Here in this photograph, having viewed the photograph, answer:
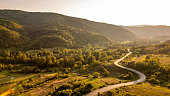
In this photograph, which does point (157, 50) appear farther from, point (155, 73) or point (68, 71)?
point (68, 71)

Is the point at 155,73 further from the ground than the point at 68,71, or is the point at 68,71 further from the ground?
the point at 155,73

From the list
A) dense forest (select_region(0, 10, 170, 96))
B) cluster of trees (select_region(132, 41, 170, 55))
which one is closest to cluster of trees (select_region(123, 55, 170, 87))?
dense forest (select_region(0, 10, 170, 96))

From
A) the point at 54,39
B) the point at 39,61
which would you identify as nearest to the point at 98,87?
the point at 39,61

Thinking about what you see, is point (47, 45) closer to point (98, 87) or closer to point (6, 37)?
point (6, 37)

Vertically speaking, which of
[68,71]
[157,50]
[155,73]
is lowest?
[68,71]

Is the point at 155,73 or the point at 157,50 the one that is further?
the point at 157,50

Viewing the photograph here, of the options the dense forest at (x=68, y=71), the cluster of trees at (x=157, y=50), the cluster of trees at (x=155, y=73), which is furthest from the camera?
the cluster of trees at (x=157, y=50)

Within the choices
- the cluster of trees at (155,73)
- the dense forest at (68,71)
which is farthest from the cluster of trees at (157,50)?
the cluster of trees at (155,73)

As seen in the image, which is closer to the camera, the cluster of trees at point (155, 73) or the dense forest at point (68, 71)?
the dense forest at point (68, 71)

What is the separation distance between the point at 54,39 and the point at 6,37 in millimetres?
66924

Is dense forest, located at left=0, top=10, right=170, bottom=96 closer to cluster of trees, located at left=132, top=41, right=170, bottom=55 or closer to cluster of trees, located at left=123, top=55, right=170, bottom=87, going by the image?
cluster of trees, located at left=123, top=55, right=170, bottom=87

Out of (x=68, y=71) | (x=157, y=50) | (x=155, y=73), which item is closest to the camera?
(x=155, y=73)

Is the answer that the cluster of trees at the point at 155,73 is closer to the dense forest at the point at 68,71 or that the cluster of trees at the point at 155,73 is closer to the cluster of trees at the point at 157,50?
the dense forest at the point at 68,71

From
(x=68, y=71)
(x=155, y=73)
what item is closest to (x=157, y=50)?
(x=155, y=73)
